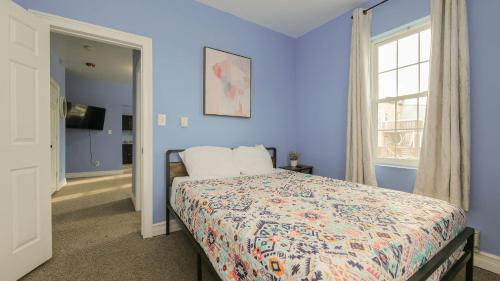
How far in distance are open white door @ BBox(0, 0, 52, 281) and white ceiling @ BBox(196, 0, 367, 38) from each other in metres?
1.71

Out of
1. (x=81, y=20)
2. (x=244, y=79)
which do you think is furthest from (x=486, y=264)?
(x=81, y=20)

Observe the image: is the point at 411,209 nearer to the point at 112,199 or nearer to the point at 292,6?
the point at 292,6

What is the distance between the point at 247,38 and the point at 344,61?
4.38 ft

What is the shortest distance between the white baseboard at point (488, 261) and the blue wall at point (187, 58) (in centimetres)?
235

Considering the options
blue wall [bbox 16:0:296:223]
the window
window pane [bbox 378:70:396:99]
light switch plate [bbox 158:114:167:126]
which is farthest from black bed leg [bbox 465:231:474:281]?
light switch plate [bbox 158:114:167:126]

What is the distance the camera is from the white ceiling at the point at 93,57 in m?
3.46

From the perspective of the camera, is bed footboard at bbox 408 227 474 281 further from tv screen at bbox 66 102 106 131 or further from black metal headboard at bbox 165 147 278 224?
tv screen at bbox 66 102 106 131

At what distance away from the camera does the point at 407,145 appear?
2359mm

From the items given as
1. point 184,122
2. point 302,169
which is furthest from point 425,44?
Answer: point 184,122

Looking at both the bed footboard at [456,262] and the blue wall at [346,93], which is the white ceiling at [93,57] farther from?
the bed footboard at [456,262]

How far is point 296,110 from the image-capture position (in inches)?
140

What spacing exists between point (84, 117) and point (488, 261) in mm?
7204

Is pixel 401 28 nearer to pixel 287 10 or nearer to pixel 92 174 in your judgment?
pixel 287 10

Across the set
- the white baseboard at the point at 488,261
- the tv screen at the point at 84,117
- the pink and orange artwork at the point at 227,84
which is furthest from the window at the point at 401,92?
the tv screen at the point at 84,117
